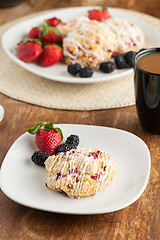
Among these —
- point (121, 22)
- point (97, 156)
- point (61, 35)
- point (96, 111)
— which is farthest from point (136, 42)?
point (97, 156)

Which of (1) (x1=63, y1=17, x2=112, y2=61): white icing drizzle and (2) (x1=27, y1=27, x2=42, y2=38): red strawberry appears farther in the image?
(2) (x1=27, y1=27, x2=42, y2=38): red strawberry

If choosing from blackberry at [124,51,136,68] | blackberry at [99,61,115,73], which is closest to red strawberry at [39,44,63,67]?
blackberry at [99,61,115,73]

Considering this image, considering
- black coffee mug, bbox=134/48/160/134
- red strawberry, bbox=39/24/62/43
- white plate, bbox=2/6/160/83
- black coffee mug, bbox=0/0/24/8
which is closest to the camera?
black coffee mug, bbox=134/48/160/134

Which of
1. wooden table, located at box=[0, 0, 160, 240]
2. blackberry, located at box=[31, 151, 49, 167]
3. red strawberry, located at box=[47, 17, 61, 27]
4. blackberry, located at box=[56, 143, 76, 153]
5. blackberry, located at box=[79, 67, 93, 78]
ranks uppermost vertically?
red strawberry, located at box=[47, 17, 61, 27]

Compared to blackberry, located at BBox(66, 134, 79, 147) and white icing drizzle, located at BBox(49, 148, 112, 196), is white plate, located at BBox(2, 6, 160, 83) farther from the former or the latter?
white icing drizzle, located at BBox(49, 148, 112, 196)

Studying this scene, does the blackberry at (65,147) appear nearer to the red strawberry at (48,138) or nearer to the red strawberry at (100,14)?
the red strawberry at (48,138)

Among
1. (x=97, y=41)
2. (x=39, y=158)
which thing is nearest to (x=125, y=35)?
(x=97, y=41)

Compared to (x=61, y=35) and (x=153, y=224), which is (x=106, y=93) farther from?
(x=153, y=224)
